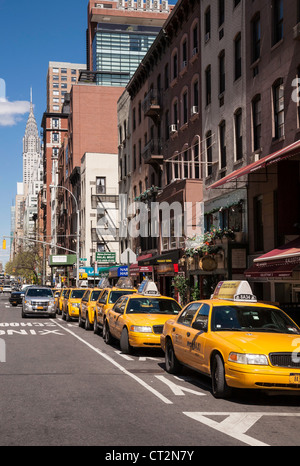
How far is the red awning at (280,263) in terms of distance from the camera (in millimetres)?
15844

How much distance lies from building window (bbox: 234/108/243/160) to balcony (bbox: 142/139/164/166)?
11674mm

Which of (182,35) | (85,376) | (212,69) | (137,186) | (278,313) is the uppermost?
(182,35)

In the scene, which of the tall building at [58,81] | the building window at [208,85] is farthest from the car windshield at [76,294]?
the tall building at [58,81]

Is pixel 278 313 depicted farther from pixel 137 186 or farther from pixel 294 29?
pixel 137 186

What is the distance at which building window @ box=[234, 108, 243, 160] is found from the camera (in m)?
24.4

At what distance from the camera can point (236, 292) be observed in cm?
1173

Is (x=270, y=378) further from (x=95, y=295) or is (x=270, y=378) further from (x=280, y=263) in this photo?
(x=95, y=295)

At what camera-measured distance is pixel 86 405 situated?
897 cm

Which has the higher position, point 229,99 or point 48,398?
point 229,99

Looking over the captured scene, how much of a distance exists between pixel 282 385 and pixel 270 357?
1.48 feet

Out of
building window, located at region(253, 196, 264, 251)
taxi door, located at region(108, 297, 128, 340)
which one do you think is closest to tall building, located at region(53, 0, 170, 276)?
building window, located at region(253, 196, 264, 251)

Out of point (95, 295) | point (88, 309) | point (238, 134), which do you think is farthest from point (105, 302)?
point (238, 134)
